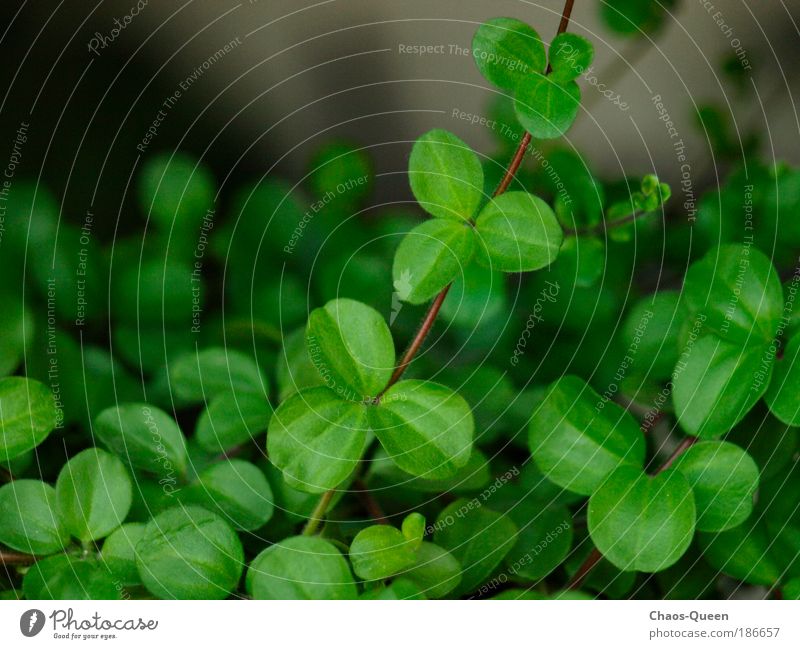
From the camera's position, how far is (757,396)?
1.06 feet

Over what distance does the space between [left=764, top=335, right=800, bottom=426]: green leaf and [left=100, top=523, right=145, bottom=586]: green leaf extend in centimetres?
27

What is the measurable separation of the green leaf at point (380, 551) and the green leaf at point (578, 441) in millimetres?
67

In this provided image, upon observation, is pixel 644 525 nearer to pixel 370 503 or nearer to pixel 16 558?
pixel 370 503

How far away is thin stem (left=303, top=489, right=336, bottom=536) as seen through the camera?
0.32 meters

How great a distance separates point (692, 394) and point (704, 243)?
93mm

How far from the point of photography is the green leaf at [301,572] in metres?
0.31

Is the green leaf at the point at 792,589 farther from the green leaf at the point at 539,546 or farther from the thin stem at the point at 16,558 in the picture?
the thin stem at the point at 16,558

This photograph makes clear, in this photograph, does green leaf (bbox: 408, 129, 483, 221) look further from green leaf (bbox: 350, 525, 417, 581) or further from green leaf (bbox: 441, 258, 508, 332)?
green leaf (bbox: 350, 525, 417, 581)

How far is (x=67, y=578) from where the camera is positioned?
32cm

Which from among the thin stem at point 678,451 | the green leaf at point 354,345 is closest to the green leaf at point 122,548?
the green leaf at point 354,345

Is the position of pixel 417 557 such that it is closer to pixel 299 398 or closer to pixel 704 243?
pixel 299 398

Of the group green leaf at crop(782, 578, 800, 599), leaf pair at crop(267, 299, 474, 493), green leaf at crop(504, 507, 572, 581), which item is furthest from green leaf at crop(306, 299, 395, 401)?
green leaf at crop(782, 578, 800, 599)

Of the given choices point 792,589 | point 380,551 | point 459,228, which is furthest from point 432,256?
point 792,589

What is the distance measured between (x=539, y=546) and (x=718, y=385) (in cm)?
10
